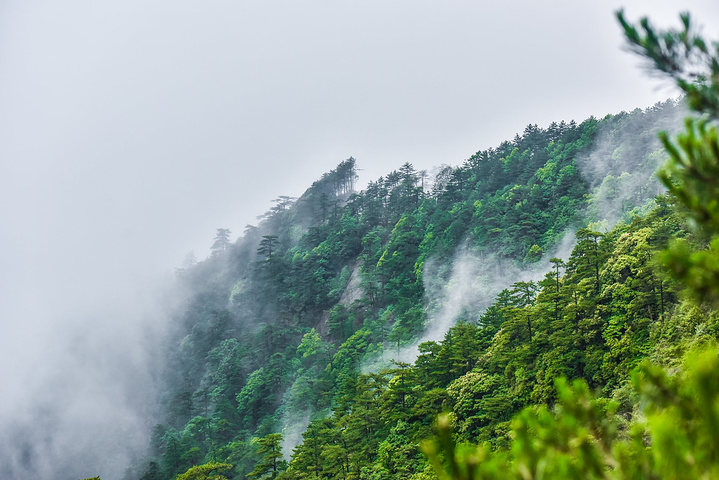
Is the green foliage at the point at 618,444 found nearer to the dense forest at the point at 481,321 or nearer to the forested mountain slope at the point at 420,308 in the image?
the dense forest at the point at 481,321

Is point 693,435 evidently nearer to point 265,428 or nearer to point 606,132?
point 265,428

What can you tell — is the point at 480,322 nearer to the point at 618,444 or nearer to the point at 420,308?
the point at 420,308

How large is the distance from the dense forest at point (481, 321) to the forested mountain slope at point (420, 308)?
0.37 feet

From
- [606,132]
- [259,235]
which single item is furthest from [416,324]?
[259,235]

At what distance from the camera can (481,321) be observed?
856 inches

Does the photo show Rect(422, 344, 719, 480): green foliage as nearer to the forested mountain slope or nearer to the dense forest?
the dense forest

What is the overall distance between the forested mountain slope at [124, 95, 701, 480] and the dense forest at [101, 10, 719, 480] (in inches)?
4.4

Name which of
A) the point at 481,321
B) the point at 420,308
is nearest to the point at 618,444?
the point at 481,321

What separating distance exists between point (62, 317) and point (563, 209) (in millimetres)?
63204

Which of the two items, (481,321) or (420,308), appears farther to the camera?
(420,308)

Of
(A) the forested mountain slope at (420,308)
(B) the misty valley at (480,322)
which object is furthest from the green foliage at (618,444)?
(A) the forested mountain slope at (420,308)

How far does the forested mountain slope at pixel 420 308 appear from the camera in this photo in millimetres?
15312

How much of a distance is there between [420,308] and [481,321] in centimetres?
1178

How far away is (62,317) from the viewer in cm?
6375
